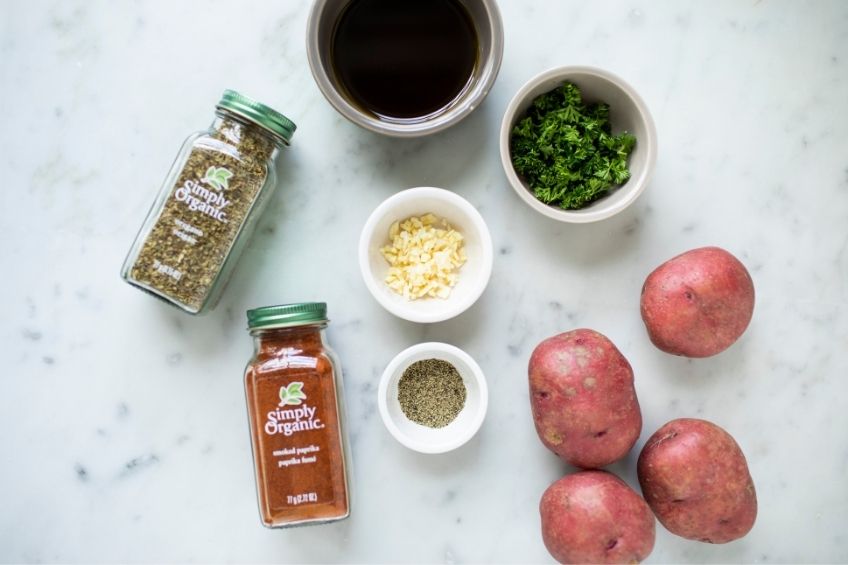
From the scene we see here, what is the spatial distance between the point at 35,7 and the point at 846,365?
1.77 metres

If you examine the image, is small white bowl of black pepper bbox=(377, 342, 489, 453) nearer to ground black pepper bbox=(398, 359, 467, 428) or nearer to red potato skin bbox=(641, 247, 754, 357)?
ground black pepper bbox=(398, 359, 467, 428)

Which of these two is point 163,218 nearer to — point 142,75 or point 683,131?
point 142,75

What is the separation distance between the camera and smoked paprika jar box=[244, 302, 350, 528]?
1.17 meters

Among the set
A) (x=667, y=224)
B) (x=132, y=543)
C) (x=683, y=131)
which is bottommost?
(x=132, y=543)

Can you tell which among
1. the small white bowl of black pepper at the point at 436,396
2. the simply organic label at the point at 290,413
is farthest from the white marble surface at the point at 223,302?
the simply organic label at the point at 290,413

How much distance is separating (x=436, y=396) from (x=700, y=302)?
50 cm

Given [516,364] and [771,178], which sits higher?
[771,178]

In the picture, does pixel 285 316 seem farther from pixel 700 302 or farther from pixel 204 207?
pixel 700 302

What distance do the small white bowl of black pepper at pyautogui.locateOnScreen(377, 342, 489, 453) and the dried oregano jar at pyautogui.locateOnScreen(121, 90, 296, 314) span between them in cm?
37

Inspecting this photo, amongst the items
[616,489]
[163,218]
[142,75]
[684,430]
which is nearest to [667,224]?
[684,430]

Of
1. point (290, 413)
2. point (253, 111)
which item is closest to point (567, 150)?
point (253, 111)

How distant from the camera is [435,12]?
1255 mm

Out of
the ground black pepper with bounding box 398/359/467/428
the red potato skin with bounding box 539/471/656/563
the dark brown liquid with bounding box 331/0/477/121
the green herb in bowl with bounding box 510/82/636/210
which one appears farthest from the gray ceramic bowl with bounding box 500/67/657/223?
the red potato skin with bounding box 539/471/656/563

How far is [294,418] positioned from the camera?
1.17 m
